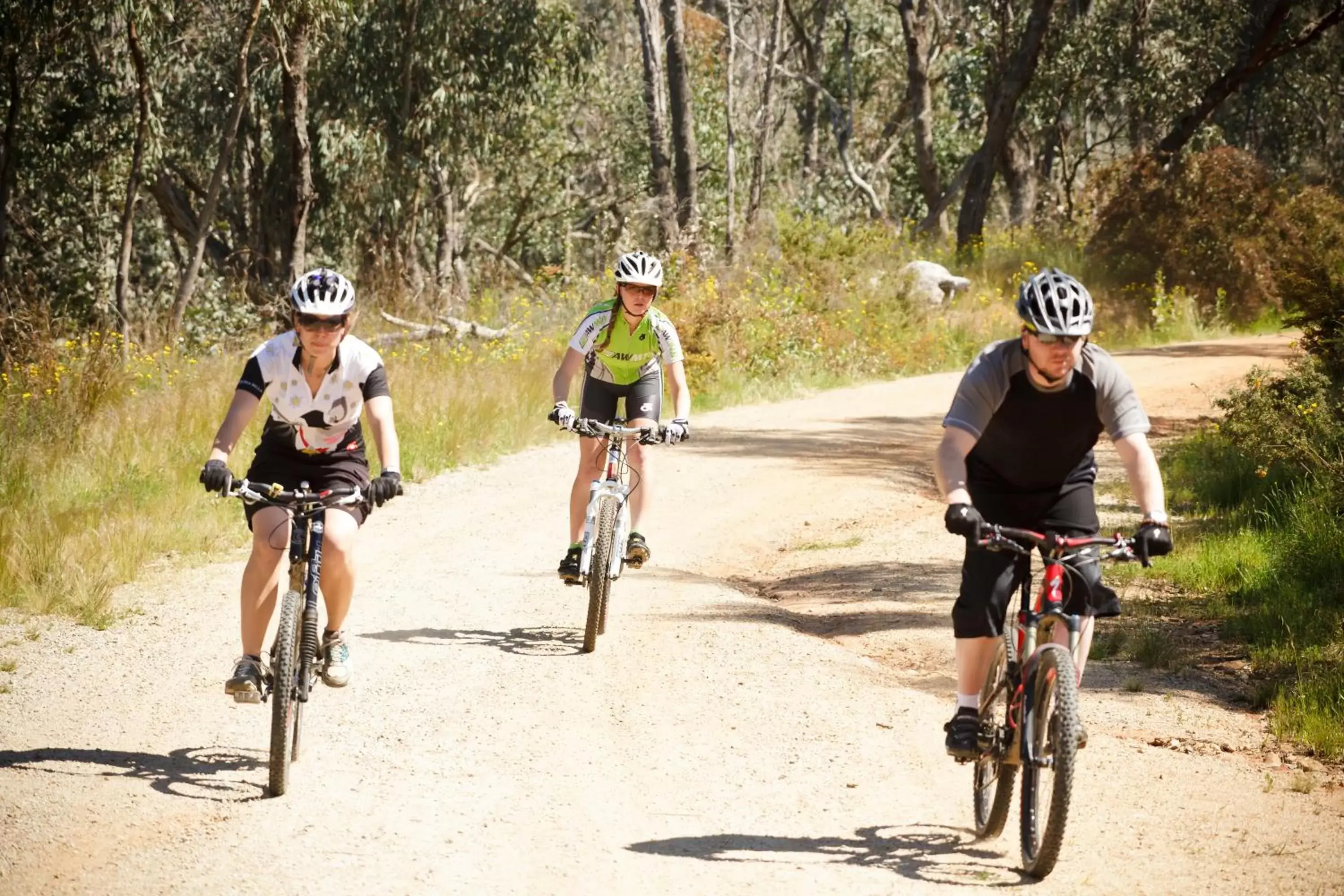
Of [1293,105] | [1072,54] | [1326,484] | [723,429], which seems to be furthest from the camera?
[1293,105]

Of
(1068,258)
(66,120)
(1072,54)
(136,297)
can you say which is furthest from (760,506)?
(1072,54)

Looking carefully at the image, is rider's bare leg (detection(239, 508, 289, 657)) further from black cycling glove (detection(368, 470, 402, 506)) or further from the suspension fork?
black cycling glove (detection(368, 470, 402, 506))

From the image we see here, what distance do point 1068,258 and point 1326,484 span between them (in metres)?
18.4

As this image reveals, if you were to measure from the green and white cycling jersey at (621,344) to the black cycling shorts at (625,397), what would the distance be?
0.04 meters

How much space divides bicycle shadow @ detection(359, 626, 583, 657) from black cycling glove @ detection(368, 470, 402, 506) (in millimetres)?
2325

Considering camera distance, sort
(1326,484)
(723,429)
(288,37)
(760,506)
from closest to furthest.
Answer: (1326,484) < (760,506) < (723,429) < (288,37)

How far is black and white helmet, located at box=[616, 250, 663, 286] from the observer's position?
8195 mm

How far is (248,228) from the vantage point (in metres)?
29.3

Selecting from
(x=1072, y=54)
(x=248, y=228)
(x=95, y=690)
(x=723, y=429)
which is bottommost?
(x=95, y=690)

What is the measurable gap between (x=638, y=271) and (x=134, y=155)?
14.7m

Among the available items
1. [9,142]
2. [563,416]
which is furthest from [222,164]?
[563,416]

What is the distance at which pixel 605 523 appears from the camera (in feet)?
26.5

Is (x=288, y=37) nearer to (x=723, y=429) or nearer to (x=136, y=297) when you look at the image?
(x=136, y=297)

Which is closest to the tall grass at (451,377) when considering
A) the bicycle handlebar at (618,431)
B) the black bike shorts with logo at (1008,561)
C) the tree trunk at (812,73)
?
the bicycle handlebar at (618,431)
